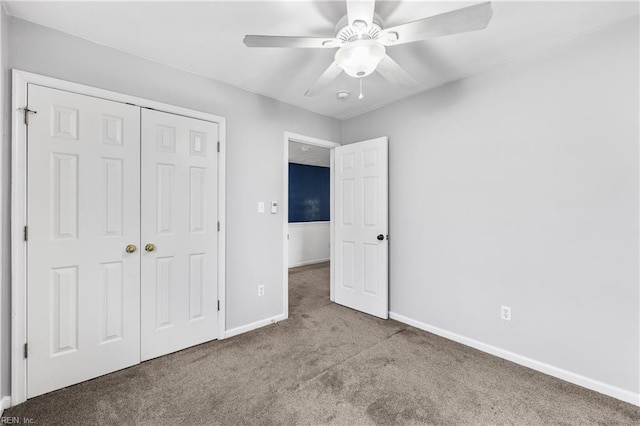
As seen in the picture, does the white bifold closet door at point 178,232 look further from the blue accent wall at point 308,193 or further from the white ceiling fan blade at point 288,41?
the blue accent wall at point 308,193

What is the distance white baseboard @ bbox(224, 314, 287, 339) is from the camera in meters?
2.69

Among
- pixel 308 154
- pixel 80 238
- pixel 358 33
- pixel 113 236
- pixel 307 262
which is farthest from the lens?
Result: pixel 307 262

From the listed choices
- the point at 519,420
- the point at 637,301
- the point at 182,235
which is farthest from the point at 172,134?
the point at 637,301

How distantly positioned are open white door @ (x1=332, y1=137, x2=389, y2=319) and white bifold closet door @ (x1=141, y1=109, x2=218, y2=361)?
1.56 metres

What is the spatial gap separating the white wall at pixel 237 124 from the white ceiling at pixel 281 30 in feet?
0.32

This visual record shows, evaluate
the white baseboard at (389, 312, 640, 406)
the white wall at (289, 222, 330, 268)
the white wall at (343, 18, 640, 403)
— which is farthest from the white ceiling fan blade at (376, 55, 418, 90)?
the white wall at (289, 222, 330, 268)

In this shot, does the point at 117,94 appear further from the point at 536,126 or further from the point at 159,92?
the point at 536,126

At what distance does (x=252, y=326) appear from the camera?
2.86 metres

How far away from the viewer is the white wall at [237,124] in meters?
1.90

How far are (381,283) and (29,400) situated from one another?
287cm

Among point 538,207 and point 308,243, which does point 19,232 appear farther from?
point 308,243

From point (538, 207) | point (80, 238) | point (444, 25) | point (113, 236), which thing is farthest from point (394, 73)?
point (80, 238)

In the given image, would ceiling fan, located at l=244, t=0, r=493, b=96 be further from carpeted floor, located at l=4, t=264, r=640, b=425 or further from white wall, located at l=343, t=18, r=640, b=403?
carpeted floor, located at l=4, t=264, r=640, b=425

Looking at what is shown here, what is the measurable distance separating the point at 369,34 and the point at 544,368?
260 centimetres
